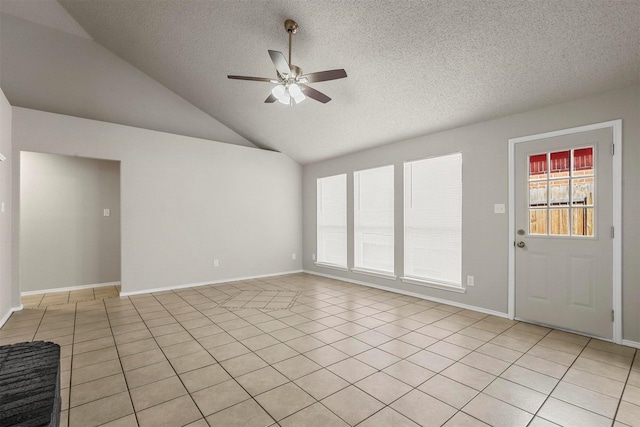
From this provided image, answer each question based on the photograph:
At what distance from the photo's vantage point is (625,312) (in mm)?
2848

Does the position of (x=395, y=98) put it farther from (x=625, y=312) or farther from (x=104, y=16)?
(x=104, y=16)

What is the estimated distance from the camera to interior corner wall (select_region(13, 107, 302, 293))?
4.43 meters

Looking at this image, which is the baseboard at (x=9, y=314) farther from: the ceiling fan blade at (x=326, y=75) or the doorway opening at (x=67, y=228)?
the ceiling fan blade at (x=326, y=75)

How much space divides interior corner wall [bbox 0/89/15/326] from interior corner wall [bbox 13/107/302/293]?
24cm

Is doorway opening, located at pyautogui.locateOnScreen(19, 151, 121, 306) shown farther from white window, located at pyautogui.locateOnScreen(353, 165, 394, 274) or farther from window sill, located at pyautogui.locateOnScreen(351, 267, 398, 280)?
white window, located at pyautogui.locateOnScreen(353, 165, 394, 274)

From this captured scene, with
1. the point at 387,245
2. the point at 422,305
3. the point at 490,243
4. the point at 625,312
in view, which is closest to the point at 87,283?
the point at 387,245

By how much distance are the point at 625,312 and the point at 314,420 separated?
3135mm

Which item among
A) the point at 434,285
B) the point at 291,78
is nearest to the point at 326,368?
the point at 434,285

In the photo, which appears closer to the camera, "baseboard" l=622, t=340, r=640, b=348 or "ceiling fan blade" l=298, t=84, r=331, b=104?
"baseboard" l=622, t=340, r=640, b=348

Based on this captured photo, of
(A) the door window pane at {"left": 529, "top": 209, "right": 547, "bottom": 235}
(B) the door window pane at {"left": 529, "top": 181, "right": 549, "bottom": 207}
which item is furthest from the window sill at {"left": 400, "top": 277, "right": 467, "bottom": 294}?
(B) the door window pane at {"left": 529, "top": 181, "right": 549, "bottom": 207}

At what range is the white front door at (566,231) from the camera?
298cm

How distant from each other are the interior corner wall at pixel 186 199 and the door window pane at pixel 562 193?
4513mm

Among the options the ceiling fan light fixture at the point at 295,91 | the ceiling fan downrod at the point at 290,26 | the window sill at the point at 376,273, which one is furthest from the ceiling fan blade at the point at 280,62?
the window sill at the point at 376,273

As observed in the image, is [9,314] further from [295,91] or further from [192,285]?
[295,91]
